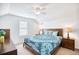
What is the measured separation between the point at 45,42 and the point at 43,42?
0.04 m

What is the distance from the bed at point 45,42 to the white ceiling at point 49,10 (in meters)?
0.25

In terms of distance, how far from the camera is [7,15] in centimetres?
204

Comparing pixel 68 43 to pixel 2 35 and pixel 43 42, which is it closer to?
pixel 43 42

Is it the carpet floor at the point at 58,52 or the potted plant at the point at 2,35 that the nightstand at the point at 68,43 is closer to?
the carpet floor at the point at 58,52

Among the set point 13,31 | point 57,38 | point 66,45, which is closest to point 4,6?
point 13,31

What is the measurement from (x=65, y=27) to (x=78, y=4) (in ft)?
1.55

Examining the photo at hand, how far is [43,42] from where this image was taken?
207 cm

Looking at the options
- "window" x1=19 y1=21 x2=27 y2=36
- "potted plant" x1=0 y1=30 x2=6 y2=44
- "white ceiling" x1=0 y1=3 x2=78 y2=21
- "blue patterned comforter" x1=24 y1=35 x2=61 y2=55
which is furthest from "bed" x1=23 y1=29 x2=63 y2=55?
"potted plant" x1=0 y1=30 x2=6 y2=44

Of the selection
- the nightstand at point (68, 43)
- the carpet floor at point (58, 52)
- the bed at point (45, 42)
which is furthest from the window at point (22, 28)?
the nightstand at point (68, 43)

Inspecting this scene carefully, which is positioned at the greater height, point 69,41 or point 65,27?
point 65,27

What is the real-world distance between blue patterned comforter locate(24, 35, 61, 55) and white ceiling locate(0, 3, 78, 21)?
0.34 m

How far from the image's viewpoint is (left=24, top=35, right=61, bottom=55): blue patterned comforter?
207cm
